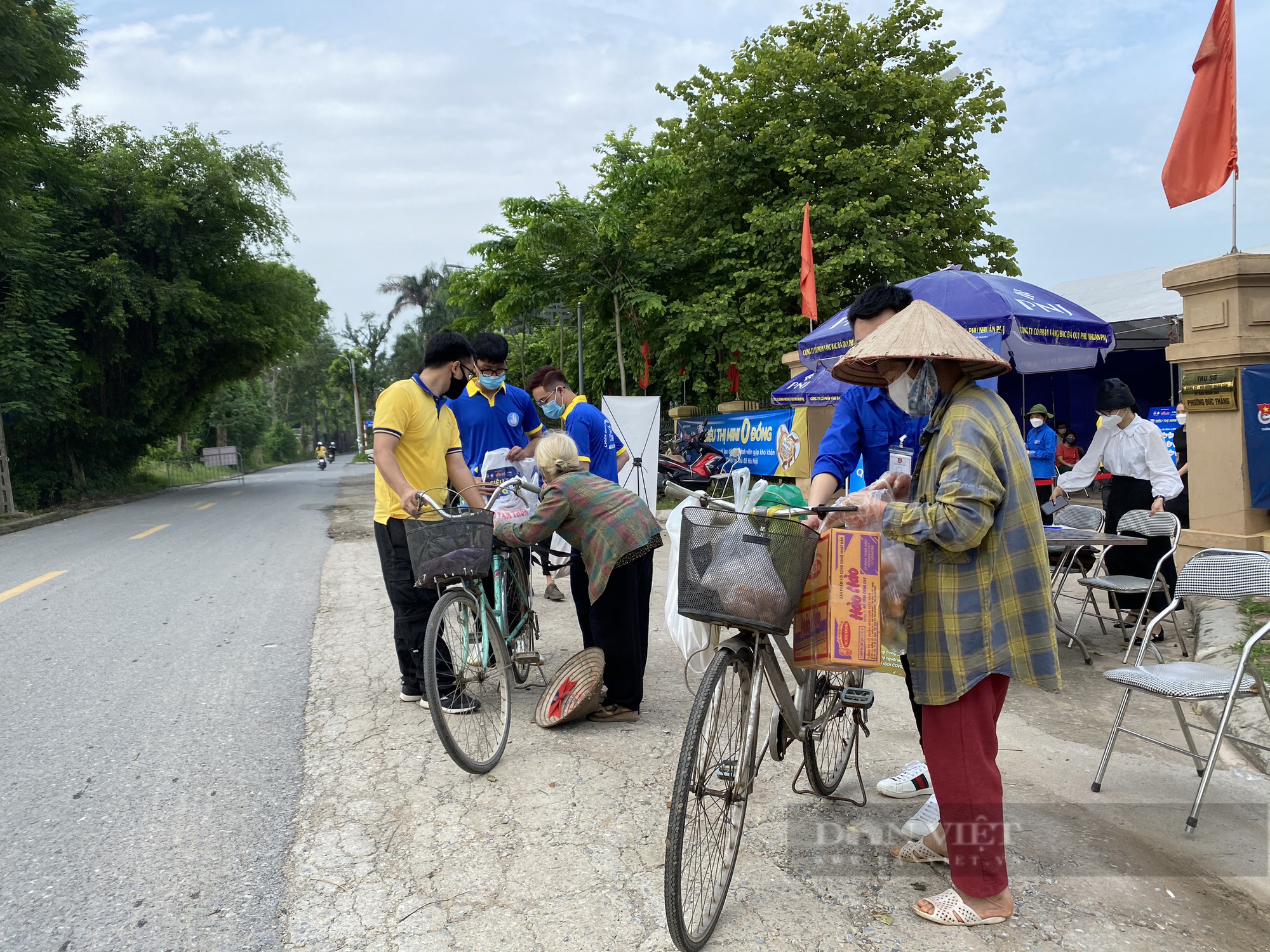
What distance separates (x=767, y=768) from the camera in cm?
402

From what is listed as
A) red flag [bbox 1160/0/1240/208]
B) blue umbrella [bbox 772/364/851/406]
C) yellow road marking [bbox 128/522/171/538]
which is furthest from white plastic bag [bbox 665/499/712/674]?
yellow road marking [bbox 128/522/171/538]

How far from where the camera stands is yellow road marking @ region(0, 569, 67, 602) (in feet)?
27.0

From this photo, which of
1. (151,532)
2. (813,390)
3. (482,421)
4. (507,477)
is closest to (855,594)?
(507,477)

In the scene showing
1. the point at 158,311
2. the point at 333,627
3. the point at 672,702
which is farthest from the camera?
the point at 158,311

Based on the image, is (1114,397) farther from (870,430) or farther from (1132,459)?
(870,430)

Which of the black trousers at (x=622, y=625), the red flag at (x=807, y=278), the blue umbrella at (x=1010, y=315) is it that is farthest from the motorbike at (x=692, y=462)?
the black trousers at (x=622, y=625)

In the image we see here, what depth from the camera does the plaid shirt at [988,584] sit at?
104 inches

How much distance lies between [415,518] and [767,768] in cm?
200

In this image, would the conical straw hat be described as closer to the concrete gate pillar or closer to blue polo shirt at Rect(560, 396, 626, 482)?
blue polo shirt at Rect(560, 396, 626, 482)

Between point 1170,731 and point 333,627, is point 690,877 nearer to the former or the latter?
point 1170,731

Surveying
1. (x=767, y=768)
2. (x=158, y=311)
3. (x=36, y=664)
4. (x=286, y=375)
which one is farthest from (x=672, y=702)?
(x=286, y=375)

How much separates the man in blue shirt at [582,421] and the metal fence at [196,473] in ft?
81.0

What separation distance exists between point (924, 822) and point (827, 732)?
47cm

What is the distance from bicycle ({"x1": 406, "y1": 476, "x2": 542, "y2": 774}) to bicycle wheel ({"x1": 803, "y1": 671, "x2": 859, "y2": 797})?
4.85ft
